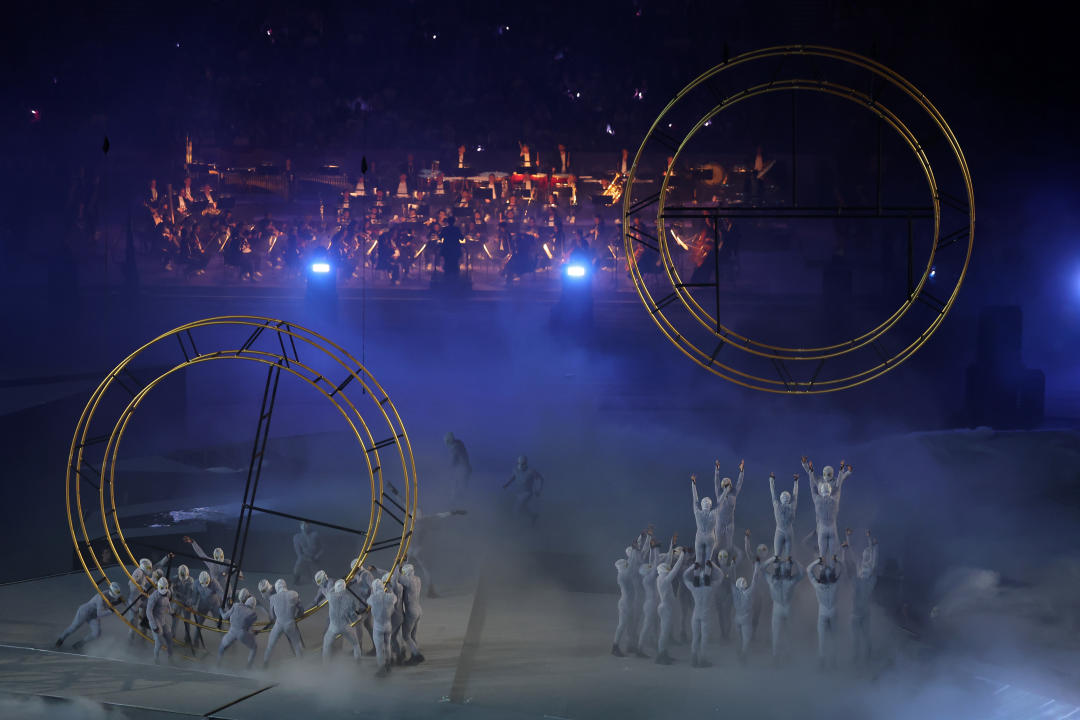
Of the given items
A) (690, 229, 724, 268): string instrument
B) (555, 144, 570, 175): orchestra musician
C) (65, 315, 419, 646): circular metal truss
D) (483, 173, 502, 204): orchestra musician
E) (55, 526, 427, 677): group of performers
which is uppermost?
(555, 144, 570, 175): orchestra musician

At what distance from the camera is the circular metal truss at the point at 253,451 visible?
8.47m

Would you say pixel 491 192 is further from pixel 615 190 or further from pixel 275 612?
pixel 275 612

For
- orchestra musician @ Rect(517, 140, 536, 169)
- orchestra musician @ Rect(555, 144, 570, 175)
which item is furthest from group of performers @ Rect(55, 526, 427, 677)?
orchestra musician @ Rect(517, 140, 536, 169)

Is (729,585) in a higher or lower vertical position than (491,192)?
lower

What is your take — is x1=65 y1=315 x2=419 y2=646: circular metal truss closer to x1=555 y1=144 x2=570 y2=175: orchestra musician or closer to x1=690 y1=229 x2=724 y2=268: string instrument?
x1=555 y1=144 x2=570 y2=175: orchestra musician

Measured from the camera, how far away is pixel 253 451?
961cm

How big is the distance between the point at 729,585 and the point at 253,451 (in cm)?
491

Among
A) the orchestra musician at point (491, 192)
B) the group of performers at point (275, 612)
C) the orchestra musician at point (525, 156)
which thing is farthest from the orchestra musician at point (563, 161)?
the group of performers at point (275, 612)

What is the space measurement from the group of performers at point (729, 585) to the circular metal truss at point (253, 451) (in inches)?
94.2

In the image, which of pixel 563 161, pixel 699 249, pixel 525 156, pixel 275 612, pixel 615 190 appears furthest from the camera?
pixel 525 156

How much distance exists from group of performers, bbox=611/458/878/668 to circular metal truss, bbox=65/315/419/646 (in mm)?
2392

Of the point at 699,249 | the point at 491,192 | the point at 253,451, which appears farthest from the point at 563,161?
the point at 253,451

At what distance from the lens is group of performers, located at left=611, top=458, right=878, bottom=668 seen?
9.12 m

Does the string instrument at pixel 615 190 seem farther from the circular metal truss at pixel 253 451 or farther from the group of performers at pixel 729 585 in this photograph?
the group of performers at pixel 729 585
